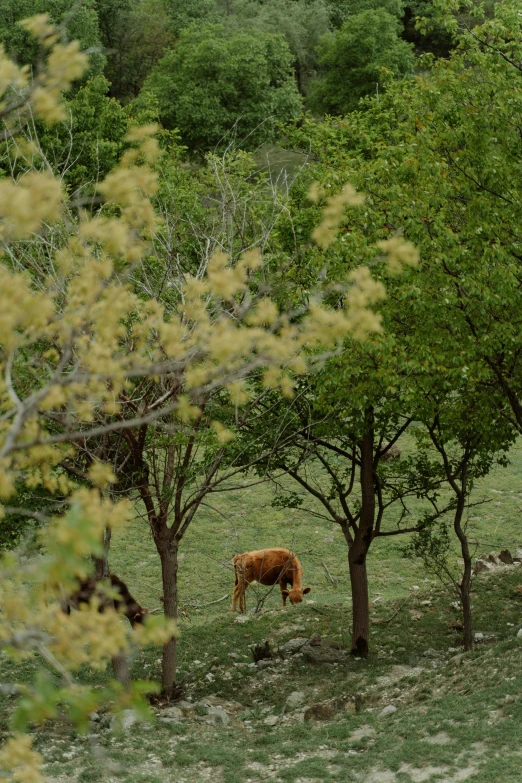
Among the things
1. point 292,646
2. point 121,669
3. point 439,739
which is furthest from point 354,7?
point 439,739

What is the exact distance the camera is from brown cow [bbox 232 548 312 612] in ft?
58.6

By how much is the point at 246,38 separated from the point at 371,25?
9543 millimetres

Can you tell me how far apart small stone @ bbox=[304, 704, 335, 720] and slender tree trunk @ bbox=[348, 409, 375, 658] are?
10.3 ft

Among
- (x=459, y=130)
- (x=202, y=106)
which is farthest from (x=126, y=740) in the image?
(x=202, y=106)

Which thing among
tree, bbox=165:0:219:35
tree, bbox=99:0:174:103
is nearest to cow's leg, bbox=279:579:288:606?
tree, bbox=99:0:174:103

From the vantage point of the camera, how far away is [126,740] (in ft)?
35.5

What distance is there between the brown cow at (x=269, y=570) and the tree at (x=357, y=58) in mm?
41173

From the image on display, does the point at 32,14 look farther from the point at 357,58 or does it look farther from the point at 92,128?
the point at 357,58

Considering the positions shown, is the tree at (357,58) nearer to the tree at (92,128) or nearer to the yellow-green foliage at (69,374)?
the tree at (92,128)

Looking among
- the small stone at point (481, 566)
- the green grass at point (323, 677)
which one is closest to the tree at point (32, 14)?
the green grass at point (323, 677)

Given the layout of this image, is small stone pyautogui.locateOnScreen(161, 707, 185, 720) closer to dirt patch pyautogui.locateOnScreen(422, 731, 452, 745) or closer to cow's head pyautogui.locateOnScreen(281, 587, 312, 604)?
dirt patch pyautogui.locateOnScreen(422, 731, 452, 745)

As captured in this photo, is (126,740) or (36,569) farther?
(126,740)

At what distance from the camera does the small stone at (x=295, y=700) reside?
1264 centimetres

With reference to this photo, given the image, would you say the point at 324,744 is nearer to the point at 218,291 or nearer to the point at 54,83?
the point at 218,291
